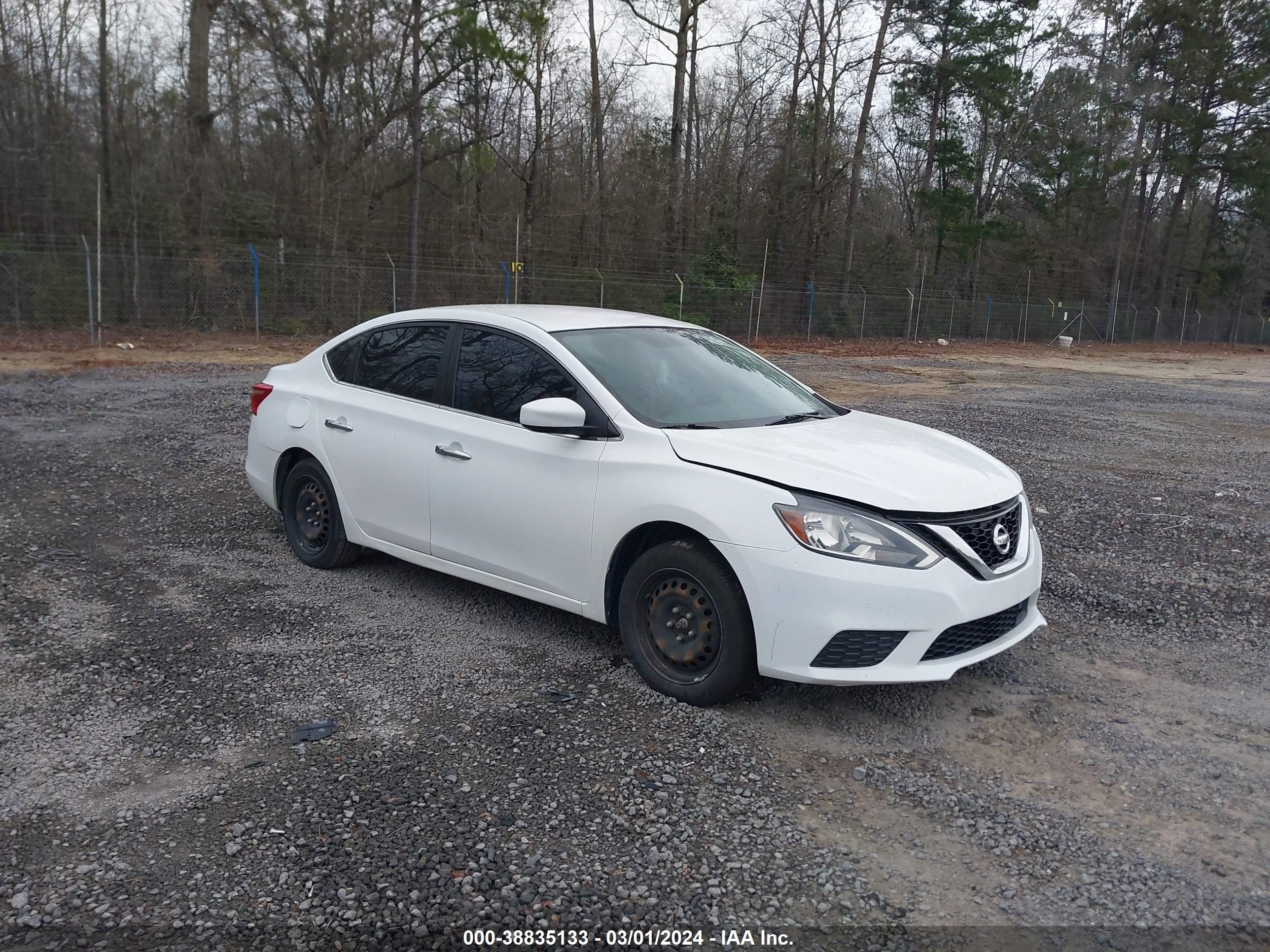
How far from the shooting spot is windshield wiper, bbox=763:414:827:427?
4.77 meters

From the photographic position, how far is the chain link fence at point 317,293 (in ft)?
66.9

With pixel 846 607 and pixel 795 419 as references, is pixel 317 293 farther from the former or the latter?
pixel 846 607

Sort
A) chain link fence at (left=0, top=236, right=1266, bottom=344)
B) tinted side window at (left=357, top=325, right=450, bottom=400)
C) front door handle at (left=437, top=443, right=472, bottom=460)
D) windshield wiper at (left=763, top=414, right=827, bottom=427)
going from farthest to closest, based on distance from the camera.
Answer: chain link fence at (left=0, top=236, right=1266, bottom=344)
tinted side window at (left=357, top=325, right=450, bottom=400)
front door handle at (left=437, top=443, right=472, bottom=460)
windshield wiper at (left=763, top=414, right=827, bottom=427)

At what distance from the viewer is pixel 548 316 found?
530 centimetres

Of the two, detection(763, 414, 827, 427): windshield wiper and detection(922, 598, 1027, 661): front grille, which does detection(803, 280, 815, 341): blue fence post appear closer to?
detection(763, 414, 827, 427): windshield wiper

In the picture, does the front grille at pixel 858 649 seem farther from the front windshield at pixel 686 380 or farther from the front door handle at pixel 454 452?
the front door handle at pixel 454 452

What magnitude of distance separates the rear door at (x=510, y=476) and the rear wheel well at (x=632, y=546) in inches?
4.8

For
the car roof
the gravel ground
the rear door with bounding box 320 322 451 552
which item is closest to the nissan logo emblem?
the gravel ground

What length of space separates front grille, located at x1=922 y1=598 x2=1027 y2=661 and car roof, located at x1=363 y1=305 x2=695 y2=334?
7.68 ft

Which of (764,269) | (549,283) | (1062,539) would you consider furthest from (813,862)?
(764,269)

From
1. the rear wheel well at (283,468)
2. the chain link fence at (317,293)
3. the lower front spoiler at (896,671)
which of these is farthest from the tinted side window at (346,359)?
the chain link fence at (317,293)

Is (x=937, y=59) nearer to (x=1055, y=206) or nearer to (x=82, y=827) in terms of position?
(x=1055, y=206)

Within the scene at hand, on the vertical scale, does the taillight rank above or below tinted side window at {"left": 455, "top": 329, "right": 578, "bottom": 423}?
below

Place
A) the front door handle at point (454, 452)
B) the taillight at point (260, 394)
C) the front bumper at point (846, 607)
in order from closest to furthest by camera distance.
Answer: the front bumper at point (846, 607), the front door handle at point (454, 452), the taillight at point (260, 394)
